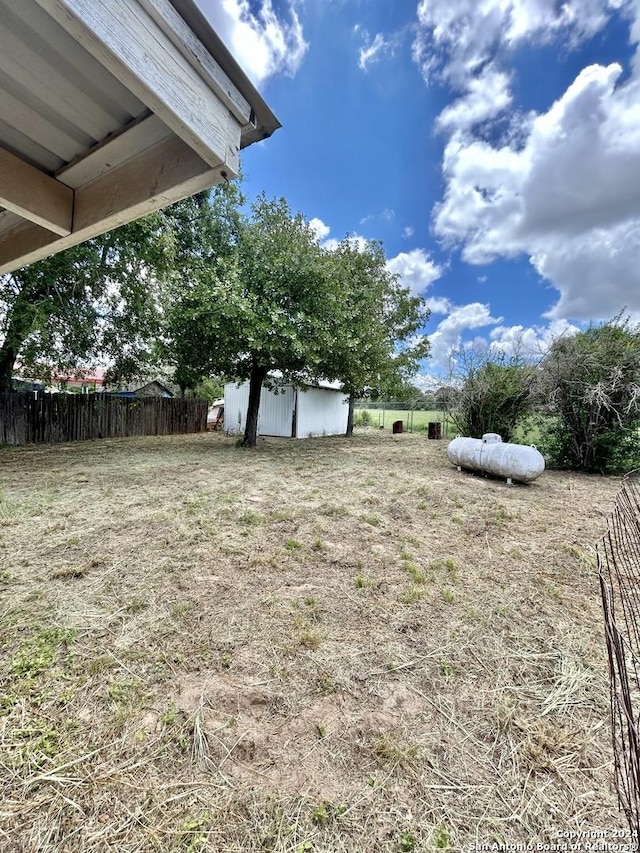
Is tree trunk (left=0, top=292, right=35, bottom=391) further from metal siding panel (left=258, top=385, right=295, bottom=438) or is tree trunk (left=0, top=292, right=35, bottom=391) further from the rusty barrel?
the rusty barrel

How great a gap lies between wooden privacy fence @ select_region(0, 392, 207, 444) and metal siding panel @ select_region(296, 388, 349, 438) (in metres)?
3.85

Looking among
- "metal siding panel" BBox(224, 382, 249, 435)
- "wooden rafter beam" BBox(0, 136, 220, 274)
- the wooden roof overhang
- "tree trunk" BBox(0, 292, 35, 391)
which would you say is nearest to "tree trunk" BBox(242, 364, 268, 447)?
"metal siding panel" BBox(224, 382, 249, 435)

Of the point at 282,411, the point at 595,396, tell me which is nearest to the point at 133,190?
the point at 595,396

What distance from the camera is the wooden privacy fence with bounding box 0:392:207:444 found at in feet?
26.1

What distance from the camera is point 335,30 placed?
618cm

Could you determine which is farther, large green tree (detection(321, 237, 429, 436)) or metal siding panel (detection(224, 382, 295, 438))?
metal siding panel (detection(224, 382, 295, 438))

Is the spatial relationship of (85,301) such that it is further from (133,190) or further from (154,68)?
(154,68)

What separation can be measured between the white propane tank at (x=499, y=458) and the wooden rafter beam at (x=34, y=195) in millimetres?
5884

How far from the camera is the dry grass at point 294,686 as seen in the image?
3.52 ft

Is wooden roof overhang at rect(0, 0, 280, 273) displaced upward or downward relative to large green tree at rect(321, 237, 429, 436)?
downward

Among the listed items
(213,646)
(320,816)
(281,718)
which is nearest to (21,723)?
(213,646)

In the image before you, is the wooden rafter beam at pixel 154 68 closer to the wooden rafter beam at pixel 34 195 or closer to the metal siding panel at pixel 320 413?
the wooden rafter beam at pixel 34 195

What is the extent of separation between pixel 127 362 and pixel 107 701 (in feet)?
26.0

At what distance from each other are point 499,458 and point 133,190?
5.78 metres
